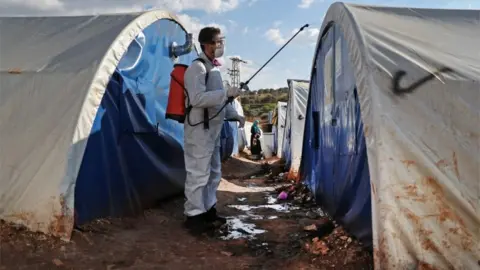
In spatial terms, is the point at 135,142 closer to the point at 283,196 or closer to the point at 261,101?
the point at 283,196

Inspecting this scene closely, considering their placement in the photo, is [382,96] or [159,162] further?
[159,162]

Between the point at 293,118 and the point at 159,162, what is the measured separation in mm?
6756

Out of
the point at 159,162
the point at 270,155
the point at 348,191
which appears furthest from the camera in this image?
the point at 270,155

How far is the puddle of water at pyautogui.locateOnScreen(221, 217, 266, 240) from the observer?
4395 millimetres

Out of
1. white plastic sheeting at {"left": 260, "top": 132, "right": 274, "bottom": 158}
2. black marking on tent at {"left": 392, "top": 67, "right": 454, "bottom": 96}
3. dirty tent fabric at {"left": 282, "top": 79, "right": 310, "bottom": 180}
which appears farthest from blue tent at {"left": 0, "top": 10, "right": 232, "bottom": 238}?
white plastic sheeting at {"left": 260, "top": 132, "right": 274, "bottom": 158}

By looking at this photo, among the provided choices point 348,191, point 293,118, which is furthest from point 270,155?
point 348,191

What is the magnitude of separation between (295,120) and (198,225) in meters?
7.68

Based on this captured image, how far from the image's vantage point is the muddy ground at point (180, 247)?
3.39 m

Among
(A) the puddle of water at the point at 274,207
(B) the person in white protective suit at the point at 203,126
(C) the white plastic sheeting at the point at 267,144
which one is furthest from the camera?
(C) the white plastic sheeting at the point at 267,144

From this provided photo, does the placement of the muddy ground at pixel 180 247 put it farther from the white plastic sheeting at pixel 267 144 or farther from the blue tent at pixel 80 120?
the white plastic sheeting at pixel 267 144

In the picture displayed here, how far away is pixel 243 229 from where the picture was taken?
15.4ft

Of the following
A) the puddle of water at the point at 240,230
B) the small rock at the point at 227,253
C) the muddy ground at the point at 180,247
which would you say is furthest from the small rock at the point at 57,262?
the puddle of water at the point at 240,230

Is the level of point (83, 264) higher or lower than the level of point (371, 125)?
lower

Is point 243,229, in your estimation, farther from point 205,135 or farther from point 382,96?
point 382,96
